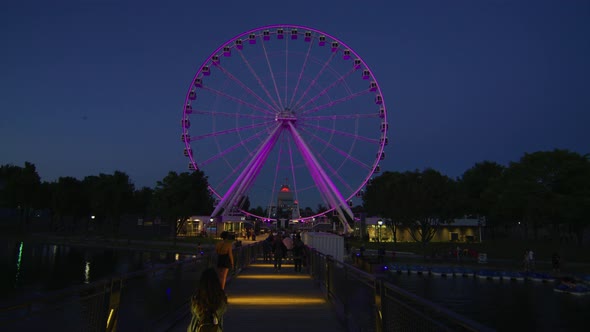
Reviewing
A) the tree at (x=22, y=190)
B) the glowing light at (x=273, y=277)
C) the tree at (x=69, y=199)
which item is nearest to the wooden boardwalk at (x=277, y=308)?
the glowing light at (x=273, y=277)

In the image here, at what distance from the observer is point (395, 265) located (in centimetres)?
3903

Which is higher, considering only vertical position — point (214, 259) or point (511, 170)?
point (511, 170)

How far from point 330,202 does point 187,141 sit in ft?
57.5

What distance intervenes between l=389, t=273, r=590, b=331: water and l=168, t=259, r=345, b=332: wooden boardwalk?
7092 mm

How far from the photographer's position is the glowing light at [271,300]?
13.1 metres

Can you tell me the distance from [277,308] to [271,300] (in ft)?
4.65

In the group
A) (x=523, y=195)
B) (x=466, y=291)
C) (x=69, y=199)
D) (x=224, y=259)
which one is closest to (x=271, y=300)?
(x=224, y=259)

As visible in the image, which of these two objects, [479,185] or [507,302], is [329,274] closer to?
[507,302]

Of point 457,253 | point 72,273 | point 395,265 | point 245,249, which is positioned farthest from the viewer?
point 457,253

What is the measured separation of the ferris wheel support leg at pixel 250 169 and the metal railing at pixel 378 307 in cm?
3791

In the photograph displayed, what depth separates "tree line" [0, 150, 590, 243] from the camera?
2082 inches

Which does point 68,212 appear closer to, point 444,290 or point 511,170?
point 511,170

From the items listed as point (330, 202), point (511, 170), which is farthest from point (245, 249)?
point (511, 170)

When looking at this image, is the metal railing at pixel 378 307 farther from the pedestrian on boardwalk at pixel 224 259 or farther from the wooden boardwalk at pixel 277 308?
the pedestrian on boardwalk at pixel 224 259
